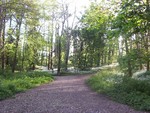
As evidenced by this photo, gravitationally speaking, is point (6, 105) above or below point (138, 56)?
Result: below

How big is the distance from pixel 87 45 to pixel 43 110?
123 ft

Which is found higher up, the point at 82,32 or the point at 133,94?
the point at 82,32

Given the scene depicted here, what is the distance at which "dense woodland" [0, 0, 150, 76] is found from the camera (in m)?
9.81

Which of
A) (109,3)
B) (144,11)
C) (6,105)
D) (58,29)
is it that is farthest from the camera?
(58,29)

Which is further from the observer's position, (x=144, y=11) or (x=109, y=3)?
(x=109, y=3)

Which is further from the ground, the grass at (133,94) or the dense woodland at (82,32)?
the dense woodland at (82,32)

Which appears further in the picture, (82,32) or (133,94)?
(82,32)

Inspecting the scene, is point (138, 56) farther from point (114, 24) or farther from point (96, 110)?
point (96, 110)

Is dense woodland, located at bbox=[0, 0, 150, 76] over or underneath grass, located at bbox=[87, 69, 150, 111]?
over

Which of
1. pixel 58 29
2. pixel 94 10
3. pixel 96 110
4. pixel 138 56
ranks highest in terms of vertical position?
pixel 58 29

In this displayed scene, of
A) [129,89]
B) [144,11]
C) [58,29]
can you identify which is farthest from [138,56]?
[58,29]

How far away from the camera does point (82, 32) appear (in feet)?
142

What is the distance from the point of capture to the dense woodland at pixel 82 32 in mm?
9812

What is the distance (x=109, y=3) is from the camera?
38.5 ft
